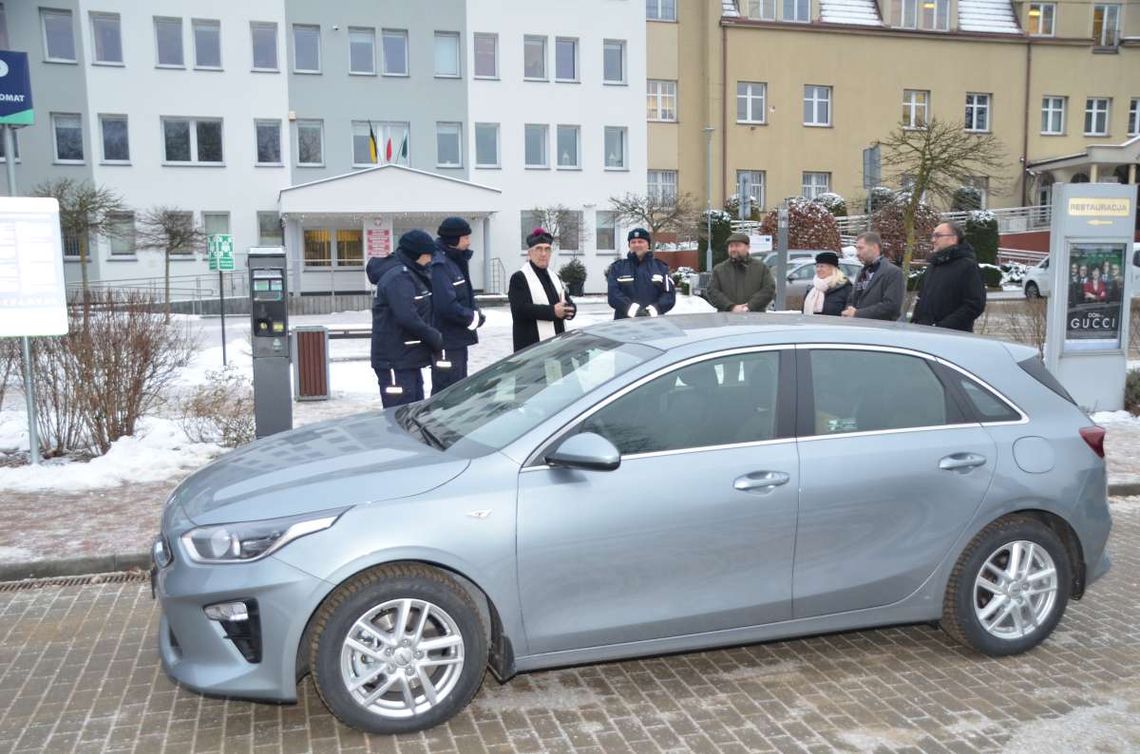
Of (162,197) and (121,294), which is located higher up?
(162,197)

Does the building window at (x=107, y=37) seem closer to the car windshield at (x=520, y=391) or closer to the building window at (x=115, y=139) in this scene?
the building window at (x=115, y=139)

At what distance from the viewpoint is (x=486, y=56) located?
3903 cm

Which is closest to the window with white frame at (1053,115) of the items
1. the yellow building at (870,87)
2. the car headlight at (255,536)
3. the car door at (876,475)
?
the yellow building at (870,87)

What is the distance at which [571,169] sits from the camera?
40000 mm

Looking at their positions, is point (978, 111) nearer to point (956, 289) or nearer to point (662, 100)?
point (662, 100)

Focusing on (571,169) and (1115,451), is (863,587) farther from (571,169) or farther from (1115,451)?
(571,169)

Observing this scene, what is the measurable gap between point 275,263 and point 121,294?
204 centimetres

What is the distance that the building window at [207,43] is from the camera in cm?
3578

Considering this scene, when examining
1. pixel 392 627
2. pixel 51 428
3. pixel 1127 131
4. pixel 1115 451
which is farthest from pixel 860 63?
pixel 392 627

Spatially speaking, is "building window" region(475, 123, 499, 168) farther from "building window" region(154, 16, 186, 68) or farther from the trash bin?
the trash bin

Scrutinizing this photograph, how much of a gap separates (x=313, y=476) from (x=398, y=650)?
0.77 meters

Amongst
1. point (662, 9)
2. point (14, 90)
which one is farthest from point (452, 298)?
point (662, 9)

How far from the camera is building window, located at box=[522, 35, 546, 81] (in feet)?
129

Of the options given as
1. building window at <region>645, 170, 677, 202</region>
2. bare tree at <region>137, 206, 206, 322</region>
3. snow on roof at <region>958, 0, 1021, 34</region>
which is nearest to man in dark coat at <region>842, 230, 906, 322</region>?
bare tree at <region>137, 206, 206, 322</region>
